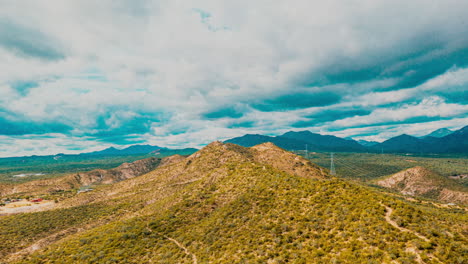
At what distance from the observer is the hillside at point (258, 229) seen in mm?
30513

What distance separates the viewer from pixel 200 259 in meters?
42.4

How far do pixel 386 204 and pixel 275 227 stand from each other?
795 inches

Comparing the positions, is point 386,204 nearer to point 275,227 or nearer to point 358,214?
point 358,214

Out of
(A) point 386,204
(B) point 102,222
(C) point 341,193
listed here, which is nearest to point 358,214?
(A) point 386,204

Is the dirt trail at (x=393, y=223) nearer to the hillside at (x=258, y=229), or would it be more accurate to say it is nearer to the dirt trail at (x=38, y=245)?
the hillside at (x=258, y=229)

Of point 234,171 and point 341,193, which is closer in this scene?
point 341,193

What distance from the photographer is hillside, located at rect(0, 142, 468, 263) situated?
3051 cm

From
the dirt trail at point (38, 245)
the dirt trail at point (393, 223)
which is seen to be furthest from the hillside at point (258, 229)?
the dirt trail at point (38, 245)

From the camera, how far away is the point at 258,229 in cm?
4566

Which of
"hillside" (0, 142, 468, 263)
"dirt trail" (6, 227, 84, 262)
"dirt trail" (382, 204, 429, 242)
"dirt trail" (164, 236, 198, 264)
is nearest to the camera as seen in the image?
"dirt trail" (382, 204, 429, 242)

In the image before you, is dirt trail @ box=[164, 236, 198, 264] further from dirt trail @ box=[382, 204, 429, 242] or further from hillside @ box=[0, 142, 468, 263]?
dirt trail @ box=[382, 204, 429, 242]

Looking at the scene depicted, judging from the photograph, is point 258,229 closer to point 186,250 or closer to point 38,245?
point 186,250

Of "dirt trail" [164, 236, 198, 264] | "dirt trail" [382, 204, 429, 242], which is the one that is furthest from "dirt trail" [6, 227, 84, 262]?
"dirt trail" [382, 204, 429, 242]

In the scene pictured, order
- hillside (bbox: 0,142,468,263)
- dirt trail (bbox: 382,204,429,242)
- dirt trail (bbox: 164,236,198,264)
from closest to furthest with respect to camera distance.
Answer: dirt trail (bbox: 382,204,429,242)
hillside (bbox: 0,142,468,263)
dirt trail (bbox: 164,236,198,264)
